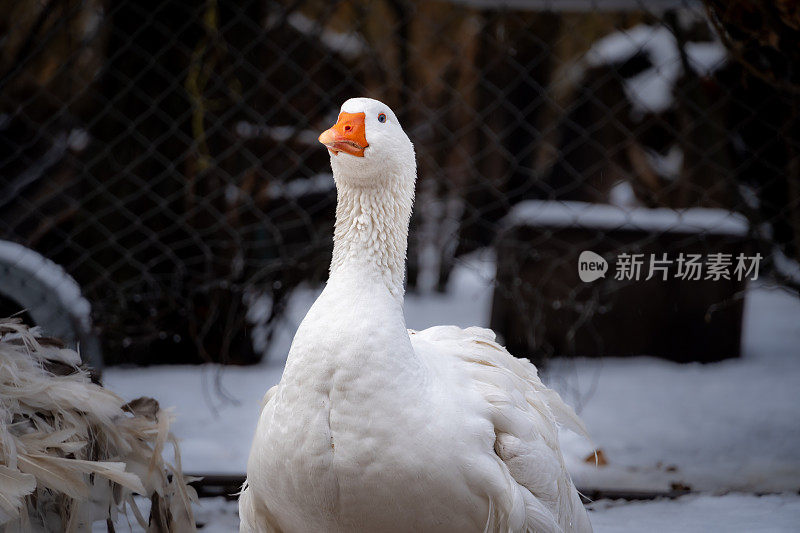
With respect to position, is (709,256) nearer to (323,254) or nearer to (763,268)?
(763,268)

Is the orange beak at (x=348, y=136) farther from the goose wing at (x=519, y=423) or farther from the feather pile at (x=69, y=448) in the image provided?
the feather pile at (x=69, y=448)

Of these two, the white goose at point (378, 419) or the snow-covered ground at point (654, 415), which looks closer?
the white goose at point (378, 419)

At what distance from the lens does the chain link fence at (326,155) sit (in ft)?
8.55

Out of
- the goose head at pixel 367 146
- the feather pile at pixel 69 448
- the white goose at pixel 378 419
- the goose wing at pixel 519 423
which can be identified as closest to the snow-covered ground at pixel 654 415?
the feather pile at pixel 69 448

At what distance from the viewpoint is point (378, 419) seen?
122 centimetres

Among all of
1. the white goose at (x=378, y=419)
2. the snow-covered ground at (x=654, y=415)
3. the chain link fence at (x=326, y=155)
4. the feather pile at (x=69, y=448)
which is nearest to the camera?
the white goose at (x=378, y=419)

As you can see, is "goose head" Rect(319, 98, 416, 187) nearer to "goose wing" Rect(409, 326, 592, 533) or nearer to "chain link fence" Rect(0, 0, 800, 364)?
"goose wing" Rect(409, 326, 592, 533)

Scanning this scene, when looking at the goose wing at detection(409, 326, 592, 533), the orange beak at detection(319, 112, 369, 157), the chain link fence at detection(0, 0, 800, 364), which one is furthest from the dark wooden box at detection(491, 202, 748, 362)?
the orange beak at detection(319, 112, 369, 157)

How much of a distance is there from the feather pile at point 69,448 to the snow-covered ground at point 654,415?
289mm

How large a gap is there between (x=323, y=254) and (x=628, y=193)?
3.46 ft

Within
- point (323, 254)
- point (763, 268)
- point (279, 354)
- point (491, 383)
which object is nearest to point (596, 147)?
point (763, 268)

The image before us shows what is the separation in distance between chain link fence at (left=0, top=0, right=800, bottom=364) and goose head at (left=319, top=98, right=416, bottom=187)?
4.33 feet

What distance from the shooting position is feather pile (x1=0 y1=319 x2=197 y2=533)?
1437 mm

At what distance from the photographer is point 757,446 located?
7.63ft
